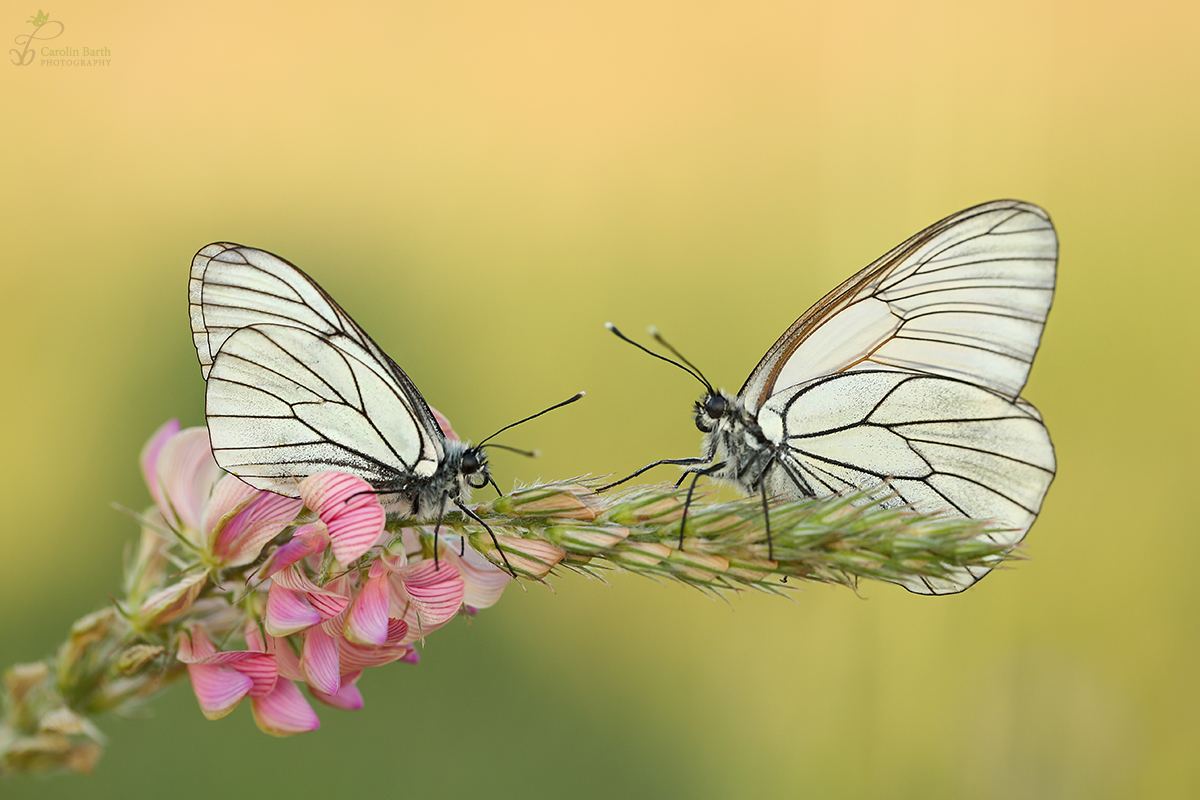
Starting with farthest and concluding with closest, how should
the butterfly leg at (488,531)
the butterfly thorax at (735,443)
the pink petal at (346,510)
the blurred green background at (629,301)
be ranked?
the blurred green background at (629,301) → the butterfly thorax at (735,443) → the butterfly leg at (488,531) → the pink petal at (346,510)

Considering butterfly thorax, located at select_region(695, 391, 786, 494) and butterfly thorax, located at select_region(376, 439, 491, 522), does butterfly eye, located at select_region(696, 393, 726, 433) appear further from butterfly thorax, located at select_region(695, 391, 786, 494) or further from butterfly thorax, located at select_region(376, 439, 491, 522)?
butterfly thorax, located at select_region(376, 439, 491, 522)

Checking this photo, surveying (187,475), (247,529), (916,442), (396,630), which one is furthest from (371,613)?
(916,442)

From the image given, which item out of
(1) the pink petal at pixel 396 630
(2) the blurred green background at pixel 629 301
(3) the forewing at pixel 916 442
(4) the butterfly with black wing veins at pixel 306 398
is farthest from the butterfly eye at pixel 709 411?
(2) the blurred green background at pixel 629 301

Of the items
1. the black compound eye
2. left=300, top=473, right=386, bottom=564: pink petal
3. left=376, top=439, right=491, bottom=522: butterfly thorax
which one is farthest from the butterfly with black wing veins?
the black compound eye

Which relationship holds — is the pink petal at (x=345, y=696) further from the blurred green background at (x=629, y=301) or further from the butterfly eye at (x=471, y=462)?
the blurred green background at (x=629, y=301)

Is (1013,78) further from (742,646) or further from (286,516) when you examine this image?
(286,516)

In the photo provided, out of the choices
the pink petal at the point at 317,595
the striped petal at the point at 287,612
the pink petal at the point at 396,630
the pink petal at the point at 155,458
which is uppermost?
the pink petal at the point at 155,458

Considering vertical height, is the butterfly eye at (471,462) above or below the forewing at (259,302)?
below
